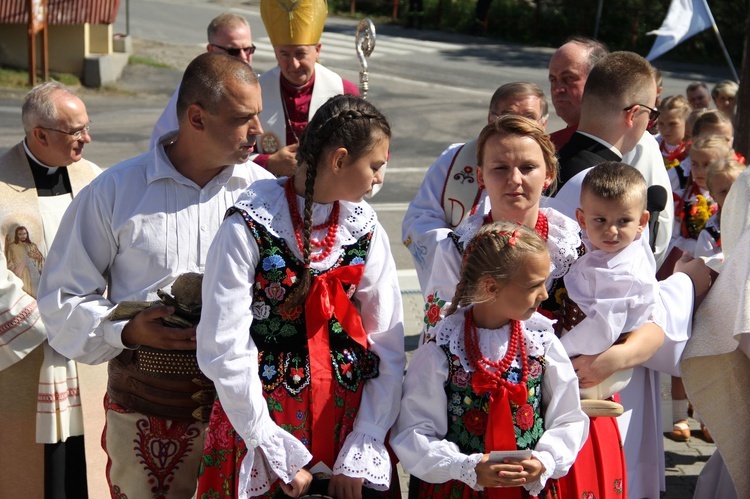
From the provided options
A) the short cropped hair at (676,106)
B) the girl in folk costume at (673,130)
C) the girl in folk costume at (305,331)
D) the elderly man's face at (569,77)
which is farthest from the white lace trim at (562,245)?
the short cropped hair at (676,106)

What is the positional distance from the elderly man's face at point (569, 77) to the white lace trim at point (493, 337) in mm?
2212

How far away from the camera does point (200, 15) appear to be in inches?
1107

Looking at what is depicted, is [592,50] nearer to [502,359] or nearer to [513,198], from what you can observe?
[513,198]

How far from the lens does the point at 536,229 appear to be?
3.37m

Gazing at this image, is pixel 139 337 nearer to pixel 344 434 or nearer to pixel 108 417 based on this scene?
pixel 108 417

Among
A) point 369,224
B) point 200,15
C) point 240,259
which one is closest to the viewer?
point 240,259

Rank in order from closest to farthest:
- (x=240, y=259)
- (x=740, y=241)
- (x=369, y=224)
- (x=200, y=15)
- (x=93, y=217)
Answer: (x=240, y=259) < (x=369, y=224) < (x=93, y=217) < (x=740, y=241) < (x=200, y=15)

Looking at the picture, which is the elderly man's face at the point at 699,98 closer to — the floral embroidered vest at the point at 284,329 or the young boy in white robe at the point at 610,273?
the young boy in white robe at the point at 610,273

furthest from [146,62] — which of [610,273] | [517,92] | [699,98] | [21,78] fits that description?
[610,273]

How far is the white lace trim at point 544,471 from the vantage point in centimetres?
297

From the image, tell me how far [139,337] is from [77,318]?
233 millimetres

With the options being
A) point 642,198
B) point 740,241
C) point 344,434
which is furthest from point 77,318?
point 740,241

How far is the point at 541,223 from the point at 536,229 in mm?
41

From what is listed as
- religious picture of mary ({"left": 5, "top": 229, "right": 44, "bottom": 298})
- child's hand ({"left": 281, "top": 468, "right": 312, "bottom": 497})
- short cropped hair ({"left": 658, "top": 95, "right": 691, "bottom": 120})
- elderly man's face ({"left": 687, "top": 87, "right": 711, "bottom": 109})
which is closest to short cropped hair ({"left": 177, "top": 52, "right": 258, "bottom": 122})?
religious picture of mary ({"left": 5, "top": 229, "right": 44, "bottom": 298})
